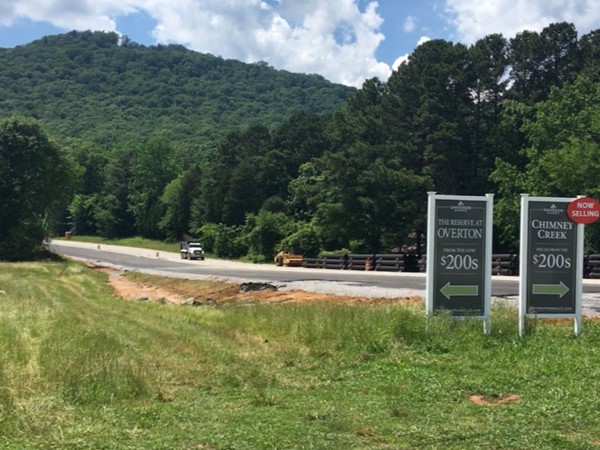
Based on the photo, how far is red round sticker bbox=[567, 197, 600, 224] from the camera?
11305 millimetres

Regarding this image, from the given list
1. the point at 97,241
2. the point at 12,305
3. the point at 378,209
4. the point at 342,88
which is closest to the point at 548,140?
the point at 378,209

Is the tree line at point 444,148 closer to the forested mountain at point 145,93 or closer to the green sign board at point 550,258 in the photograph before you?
the green sign board at point 550,258

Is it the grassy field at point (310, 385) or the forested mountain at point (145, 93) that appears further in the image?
the forested mountain at point (145, 93)

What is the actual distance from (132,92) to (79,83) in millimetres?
13770

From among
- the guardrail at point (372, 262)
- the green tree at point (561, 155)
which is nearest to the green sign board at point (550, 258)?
the green tree at point (561, 155)

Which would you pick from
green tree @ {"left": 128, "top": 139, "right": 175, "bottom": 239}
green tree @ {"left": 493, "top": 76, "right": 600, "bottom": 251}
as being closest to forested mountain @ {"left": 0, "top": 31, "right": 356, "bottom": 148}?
green tree @ {"left": 128, "top": 139, "right": 175, "bottom": 239}

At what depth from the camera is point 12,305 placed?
19969 mm

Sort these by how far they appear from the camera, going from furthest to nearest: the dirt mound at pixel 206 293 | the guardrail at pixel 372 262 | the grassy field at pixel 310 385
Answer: the guardrail at pixel 372 262, the dirt mound at pixel 206 293, the grassy field at pixel 310 385

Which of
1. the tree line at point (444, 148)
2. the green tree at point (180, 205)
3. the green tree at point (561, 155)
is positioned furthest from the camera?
the green tree at point (180, 205)

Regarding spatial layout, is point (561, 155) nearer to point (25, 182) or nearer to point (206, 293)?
point (206, 293)

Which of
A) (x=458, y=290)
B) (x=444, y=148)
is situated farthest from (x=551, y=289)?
(x=444, y=148)

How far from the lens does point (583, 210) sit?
37.3 ft

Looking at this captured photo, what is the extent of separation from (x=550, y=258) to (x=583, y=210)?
3.14ft

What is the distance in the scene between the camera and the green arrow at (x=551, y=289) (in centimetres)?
1144
